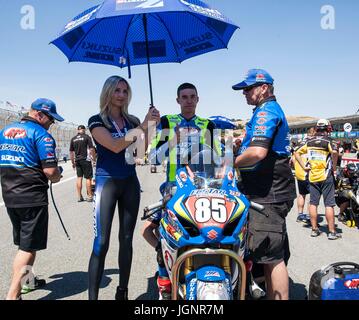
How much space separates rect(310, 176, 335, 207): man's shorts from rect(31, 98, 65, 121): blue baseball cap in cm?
487

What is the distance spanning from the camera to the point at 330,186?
661 centimetres

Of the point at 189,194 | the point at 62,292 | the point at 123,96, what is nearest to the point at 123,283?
the point at 62,292

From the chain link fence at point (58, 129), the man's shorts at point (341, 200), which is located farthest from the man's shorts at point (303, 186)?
the chain link fence at point (58, 129)

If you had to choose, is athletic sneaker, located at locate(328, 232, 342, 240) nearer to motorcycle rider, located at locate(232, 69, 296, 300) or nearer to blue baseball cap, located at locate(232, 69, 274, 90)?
motorcycle rider, located at locate(232, 69, 296, 300)

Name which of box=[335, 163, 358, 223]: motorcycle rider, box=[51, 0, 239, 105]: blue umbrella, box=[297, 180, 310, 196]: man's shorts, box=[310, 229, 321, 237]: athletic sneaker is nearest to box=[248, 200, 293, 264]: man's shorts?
box=[51, 0, 239, 105]: blue umbrella

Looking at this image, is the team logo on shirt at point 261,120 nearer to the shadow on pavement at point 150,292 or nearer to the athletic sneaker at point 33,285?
the shadow on pavement at point 150,292

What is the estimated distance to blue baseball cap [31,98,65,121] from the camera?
12.2ft

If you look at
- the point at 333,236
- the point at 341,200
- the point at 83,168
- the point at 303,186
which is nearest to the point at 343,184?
the point at 341,200

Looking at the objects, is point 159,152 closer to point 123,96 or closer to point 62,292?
point 123,96

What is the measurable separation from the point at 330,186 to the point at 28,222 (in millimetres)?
5202

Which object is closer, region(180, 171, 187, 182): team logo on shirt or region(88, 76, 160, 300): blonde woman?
region(180, 171, 187, 182): team logo on shirt

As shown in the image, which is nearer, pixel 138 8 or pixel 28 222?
pixel 138 8

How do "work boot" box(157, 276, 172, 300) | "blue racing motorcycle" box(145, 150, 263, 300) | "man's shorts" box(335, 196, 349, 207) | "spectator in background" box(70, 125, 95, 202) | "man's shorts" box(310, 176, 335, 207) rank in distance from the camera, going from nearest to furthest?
"blue racing motorcycle" box(145, 150, 263, 300)
"work boot" box(157, 276, 172, 300)
"man's shorts" box(310, 176, 335, 207)
"man's shorts" box(335, 196, 349, 207)
"spectator in background" box(70, 125, 95, 202)

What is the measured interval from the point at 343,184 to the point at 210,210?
21.6 ft
